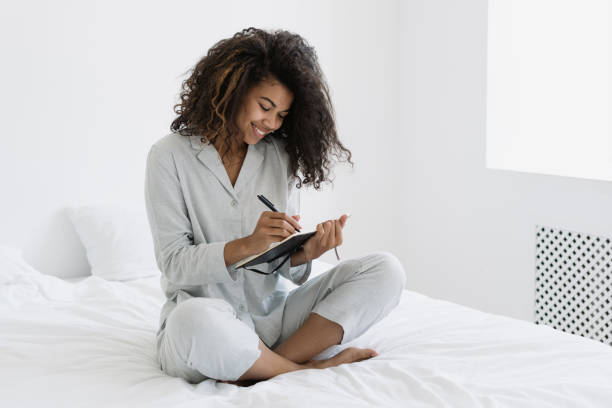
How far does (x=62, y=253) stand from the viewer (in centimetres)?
248

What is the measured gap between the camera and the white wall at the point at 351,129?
2.38 m

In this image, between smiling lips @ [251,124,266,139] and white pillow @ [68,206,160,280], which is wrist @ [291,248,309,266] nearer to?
smiling lips @ [251,124,266,139]

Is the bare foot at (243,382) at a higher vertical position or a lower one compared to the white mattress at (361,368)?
lower

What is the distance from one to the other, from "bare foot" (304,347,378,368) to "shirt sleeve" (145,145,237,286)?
0.89 ft

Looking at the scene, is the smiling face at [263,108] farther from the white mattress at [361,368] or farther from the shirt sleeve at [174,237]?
the white mattress at [361,368]

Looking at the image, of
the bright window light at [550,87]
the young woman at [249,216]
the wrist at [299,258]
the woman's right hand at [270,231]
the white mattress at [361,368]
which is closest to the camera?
the white mattress at [361,368]

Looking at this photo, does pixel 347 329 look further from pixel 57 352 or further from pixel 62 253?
pixel 62 253

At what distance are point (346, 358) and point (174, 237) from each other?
18.8 inches

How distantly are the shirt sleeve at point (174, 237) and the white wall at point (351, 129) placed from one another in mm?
1012

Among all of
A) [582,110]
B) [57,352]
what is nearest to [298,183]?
[57,352]

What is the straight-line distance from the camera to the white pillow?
91.9 inches

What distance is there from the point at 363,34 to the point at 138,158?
1.23 meters

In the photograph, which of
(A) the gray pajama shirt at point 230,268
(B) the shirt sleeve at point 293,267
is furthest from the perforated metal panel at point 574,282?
(B) the shirt sleeve at point 293,267

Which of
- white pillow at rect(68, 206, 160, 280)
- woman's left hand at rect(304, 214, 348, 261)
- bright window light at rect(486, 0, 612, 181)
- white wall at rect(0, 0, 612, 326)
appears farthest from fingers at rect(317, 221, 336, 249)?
bright window light at rect(486, 0, 612, 181)
